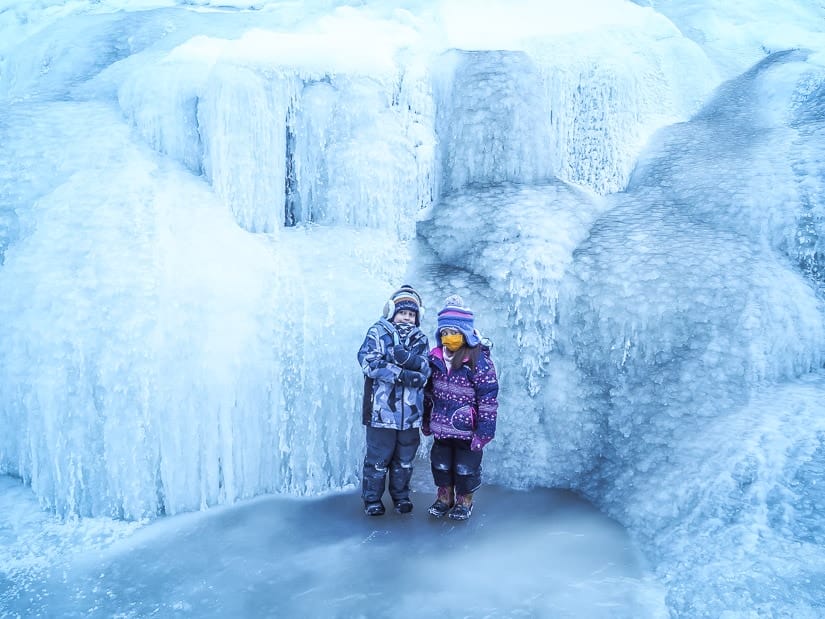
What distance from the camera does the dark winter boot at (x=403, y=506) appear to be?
177 inches

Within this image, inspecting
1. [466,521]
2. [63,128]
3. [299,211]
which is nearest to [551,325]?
[466,521]

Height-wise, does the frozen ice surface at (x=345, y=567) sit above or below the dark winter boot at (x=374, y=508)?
below

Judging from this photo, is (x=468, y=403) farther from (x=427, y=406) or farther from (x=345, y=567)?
(x=345, y=567)

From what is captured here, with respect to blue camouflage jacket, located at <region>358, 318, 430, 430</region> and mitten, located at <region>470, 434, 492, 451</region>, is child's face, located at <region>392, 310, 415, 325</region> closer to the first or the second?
blue camouflage jacket, located at <region>358, 318, 430, 430</region>

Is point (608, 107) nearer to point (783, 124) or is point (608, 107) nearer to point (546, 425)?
point (783, 124)

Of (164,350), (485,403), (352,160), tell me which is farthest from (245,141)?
(485,403)

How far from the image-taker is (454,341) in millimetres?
4199

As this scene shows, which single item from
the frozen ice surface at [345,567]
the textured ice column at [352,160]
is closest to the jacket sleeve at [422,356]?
the frozen ice surface at [345,567]

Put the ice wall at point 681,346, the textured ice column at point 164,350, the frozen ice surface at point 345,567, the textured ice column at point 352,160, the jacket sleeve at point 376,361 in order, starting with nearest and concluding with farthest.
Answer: the frozen ice surface at point 345,567
the ice wall at point 681,346
the jacket sleeve at point 376,361
the textured ice column at point 164,350
the textured ice column at point 352,160

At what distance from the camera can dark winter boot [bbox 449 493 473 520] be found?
4.43 meters

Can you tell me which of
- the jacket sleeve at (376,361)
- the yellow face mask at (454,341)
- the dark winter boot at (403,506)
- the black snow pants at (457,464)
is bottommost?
the dark winter boot at (403,506)

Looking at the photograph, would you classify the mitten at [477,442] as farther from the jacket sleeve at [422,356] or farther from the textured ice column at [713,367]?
the textured ice column at [713,367]

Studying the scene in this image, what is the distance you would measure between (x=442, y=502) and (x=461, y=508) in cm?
16

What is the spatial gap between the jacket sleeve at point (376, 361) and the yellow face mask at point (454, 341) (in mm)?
380
